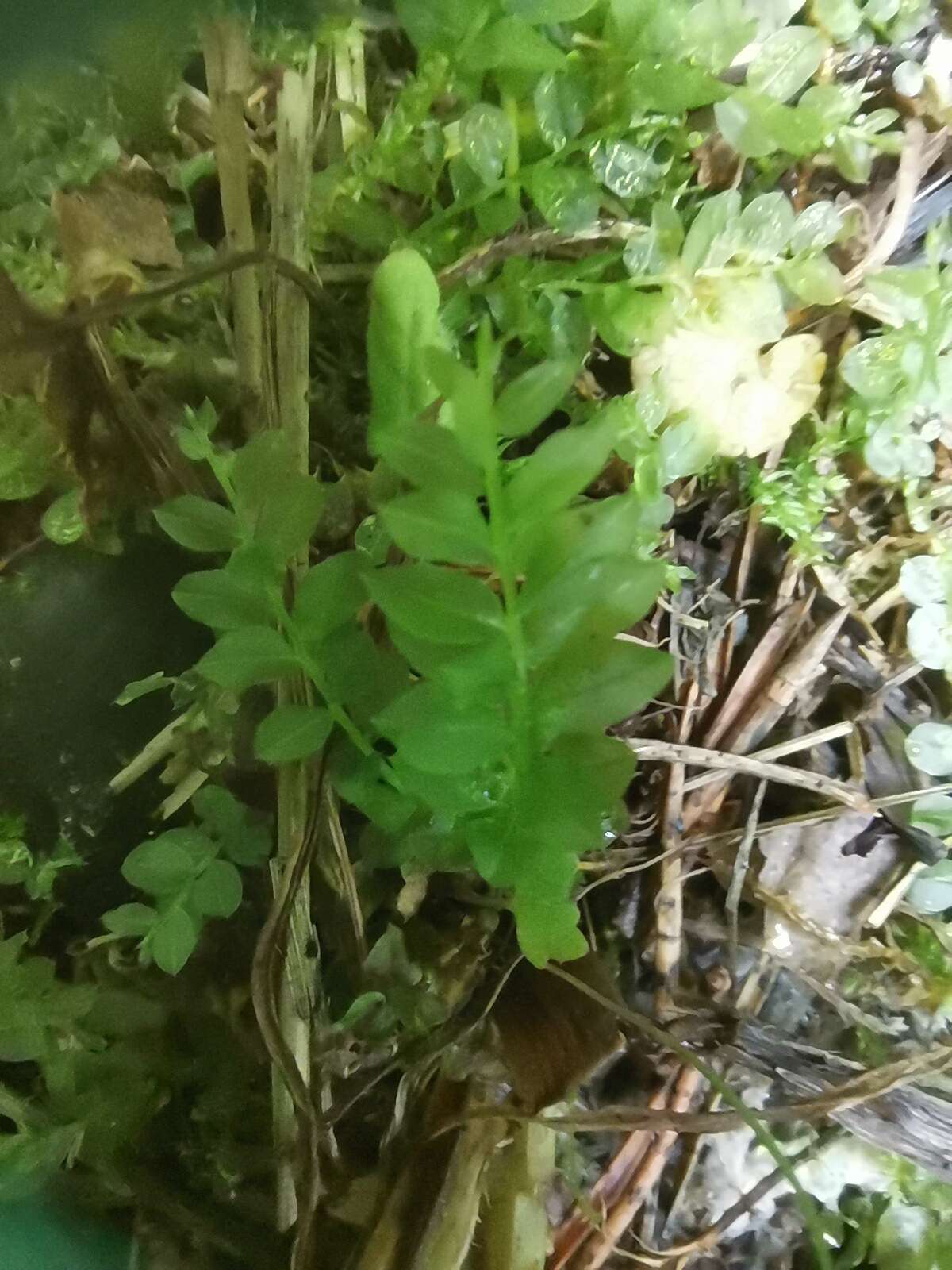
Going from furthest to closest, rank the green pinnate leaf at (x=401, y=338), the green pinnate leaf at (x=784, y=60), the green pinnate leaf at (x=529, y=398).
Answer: the green pinnate leaf at (x=784, y=60)
the green pinnate leaf at (x=401, y=338)
the green pinnate leaf at (x=529, y=398)

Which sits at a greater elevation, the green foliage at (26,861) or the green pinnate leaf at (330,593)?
the green pinnate leaf at (330,593)

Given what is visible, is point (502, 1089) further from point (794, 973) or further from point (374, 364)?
point (374, 364)

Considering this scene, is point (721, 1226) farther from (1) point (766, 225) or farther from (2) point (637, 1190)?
(1) point (766, 225)

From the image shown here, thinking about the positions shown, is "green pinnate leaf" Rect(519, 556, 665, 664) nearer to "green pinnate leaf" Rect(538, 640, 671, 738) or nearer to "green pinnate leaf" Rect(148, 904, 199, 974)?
"green pinnate leaf" Rect(538, 640, 671, 738)

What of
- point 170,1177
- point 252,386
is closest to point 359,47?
point 252,386

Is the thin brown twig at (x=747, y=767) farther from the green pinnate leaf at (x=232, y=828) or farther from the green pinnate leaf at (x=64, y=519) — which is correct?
the green pinnate leaf at (x=64, y=519)

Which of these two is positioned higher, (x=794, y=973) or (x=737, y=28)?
(x=737, y=28)

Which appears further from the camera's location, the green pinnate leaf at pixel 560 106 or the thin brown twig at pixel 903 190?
the thin brown twig at pixel 903 190

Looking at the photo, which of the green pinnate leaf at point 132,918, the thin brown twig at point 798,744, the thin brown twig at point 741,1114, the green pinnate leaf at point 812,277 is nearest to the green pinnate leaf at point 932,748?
the thin brown twig at point 798,744

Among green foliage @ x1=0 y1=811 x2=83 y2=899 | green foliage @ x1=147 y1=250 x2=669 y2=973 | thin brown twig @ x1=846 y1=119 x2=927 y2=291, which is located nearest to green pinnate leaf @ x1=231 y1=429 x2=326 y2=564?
green foliage @ x1=147 y1=250 x2=669 y2=973
